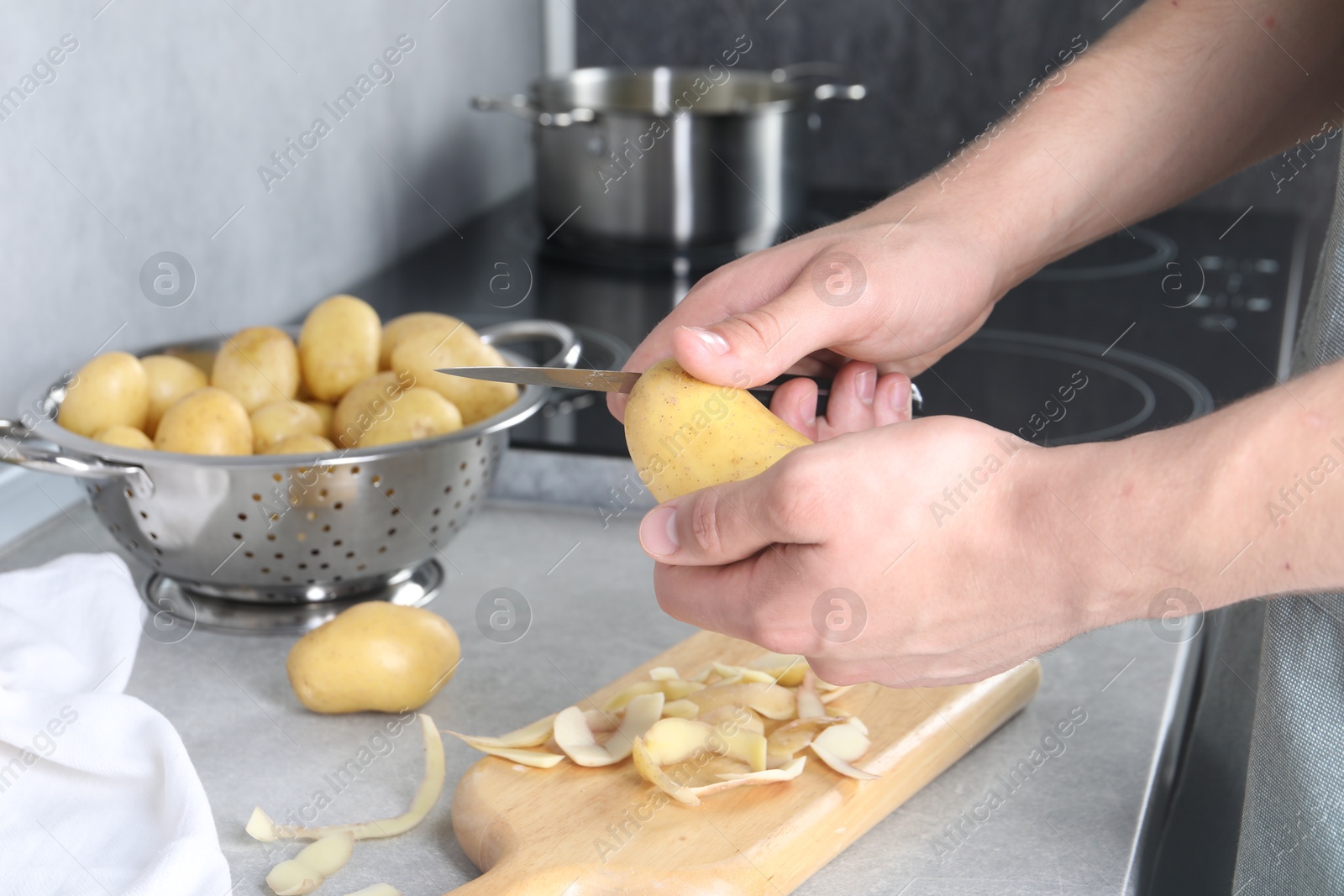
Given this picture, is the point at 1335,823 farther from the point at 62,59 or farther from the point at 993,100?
the point at 993,100

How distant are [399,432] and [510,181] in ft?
3.93

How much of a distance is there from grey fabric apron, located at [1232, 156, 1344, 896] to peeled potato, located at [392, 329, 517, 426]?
530mm

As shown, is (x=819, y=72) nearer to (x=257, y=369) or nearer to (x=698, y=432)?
(x=257, y=369)

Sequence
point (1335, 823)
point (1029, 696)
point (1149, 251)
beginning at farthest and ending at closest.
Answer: point (1149, 251) < point (1029, 696) < point (1335, 823)

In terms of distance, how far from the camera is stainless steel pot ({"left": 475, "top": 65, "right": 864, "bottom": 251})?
148cm

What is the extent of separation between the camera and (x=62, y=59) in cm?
101

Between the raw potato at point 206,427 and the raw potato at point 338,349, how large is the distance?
0.10m

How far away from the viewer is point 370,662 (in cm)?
75

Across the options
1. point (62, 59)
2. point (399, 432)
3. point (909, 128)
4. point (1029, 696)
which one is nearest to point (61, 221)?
point (62, 59)

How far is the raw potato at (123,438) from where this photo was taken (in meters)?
0.83

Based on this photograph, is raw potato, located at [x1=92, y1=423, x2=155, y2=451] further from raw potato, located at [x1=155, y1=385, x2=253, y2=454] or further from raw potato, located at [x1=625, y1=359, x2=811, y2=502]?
raw potato, located at [x1=625, y1=359, x2=811, y2=502]

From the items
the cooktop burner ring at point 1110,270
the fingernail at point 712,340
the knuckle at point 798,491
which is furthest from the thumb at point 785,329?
the cooktop burner ring at point 1110,270

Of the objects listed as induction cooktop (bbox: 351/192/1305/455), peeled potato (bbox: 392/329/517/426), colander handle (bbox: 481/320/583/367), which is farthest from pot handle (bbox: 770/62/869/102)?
peeled potato (bbox: 392/329/517/426)

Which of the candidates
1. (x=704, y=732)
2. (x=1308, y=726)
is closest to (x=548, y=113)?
(x=704, y=732)
